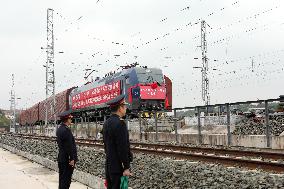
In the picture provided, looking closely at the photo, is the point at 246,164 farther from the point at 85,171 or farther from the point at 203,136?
the point at 203,136

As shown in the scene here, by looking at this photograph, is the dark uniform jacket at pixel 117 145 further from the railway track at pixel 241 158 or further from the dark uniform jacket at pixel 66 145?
the railway track at pixel 241 158

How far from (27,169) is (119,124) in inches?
378

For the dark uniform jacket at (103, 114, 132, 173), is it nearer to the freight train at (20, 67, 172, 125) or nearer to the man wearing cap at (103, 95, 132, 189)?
the man wearing cap at (103, 95, 132, 189)

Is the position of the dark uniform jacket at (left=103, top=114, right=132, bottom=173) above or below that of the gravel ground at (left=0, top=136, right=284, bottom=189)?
above

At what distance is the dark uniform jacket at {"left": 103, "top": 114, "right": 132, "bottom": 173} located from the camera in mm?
4641

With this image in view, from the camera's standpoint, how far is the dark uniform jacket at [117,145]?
183 inches

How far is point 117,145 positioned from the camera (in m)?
4.66

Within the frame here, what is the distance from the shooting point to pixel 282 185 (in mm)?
5734

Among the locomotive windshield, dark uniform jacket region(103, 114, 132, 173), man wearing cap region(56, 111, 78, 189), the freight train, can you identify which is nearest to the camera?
dark uniform jacket region(103, 114, 132, 173)

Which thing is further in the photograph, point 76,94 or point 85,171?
point 76,94

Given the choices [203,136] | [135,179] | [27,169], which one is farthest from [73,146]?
[203,136]

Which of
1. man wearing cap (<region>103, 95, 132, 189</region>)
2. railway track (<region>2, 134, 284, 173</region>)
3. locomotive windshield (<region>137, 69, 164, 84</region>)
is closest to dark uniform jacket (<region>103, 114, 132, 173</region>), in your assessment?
man wearing cap (<region>103, 95, 132, 189</region>)

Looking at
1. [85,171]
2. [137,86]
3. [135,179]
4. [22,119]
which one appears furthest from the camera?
[22,119]

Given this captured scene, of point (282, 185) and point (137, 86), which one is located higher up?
point (137, 86)
